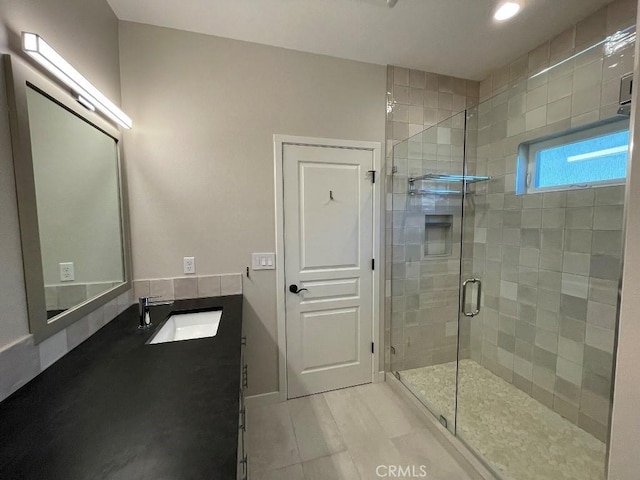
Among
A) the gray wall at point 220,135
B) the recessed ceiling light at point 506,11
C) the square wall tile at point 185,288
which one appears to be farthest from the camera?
the square wall tile at point 185,288

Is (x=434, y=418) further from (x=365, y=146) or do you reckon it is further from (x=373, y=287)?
(x=365, y=146)

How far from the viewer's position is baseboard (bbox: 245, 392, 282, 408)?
2.08 meters

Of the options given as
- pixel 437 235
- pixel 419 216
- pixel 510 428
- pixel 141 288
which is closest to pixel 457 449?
pixel 510 428

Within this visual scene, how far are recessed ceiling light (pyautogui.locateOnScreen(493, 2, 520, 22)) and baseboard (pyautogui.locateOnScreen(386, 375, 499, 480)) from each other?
280 cm

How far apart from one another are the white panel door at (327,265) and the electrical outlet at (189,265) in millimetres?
703

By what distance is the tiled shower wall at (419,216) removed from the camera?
2311 millimetres

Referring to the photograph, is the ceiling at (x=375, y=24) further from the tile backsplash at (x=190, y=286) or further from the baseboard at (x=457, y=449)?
the baseboard at (x=457, y=449)

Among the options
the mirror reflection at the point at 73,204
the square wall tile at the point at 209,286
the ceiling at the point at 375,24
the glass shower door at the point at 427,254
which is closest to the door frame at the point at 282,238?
the glass shower door at the point at 427,254

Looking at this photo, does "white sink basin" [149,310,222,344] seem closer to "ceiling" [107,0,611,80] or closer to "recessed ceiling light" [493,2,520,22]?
"ceiling" [107,0,611,80]

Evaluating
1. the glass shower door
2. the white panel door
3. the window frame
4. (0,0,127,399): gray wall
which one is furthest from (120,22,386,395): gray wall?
the window frame

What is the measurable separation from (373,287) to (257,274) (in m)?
1.05

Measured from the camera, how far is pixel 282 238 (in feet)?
6.77

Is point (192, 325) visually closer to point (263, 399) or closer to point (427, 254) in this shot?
point (263, 399)

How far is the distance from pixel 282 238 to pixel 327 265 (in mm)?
461
